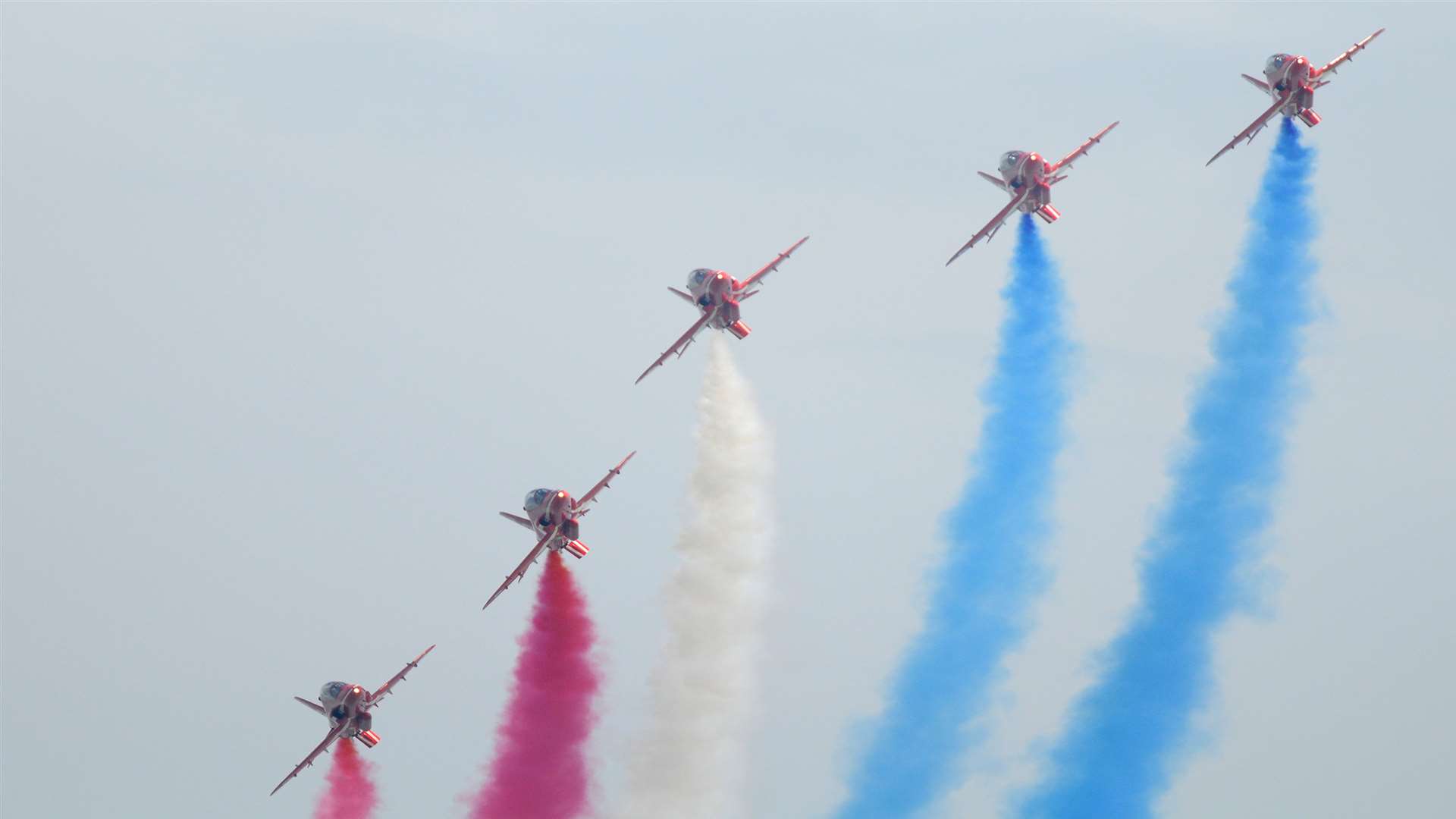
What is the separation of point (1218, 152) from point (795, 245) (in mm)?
22559

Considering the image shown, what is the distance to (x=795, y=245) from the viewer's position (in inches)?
7864

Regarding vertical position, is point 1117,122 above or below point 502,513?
above

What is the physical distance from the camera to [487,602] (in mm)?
199875

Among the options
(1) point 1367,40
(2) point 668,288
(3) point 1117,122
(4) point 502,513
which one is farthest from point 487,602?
(1) point 1367,40

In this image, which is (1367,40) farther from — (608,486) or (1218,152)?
(608,486)

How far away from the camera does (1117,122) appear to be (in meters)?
200

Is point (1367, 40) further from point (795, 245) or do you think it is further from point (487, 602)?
point (487, 602)

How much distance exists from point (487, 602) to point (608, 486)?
878 centimetres

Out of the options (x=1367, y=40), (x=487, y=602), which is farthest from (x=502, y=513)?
(x=1367, y=40)

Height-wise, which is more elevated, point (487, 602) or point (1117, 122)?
point (1117, 122)

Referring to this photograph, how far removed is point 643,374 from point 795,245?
10423 mm

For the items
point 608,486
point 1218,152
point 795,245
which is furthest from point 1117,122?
point 608,486

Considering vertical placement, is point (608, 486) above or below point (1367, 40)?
below

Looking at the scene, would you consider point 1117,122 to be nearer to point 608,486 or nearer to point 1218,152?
point 1218,152
